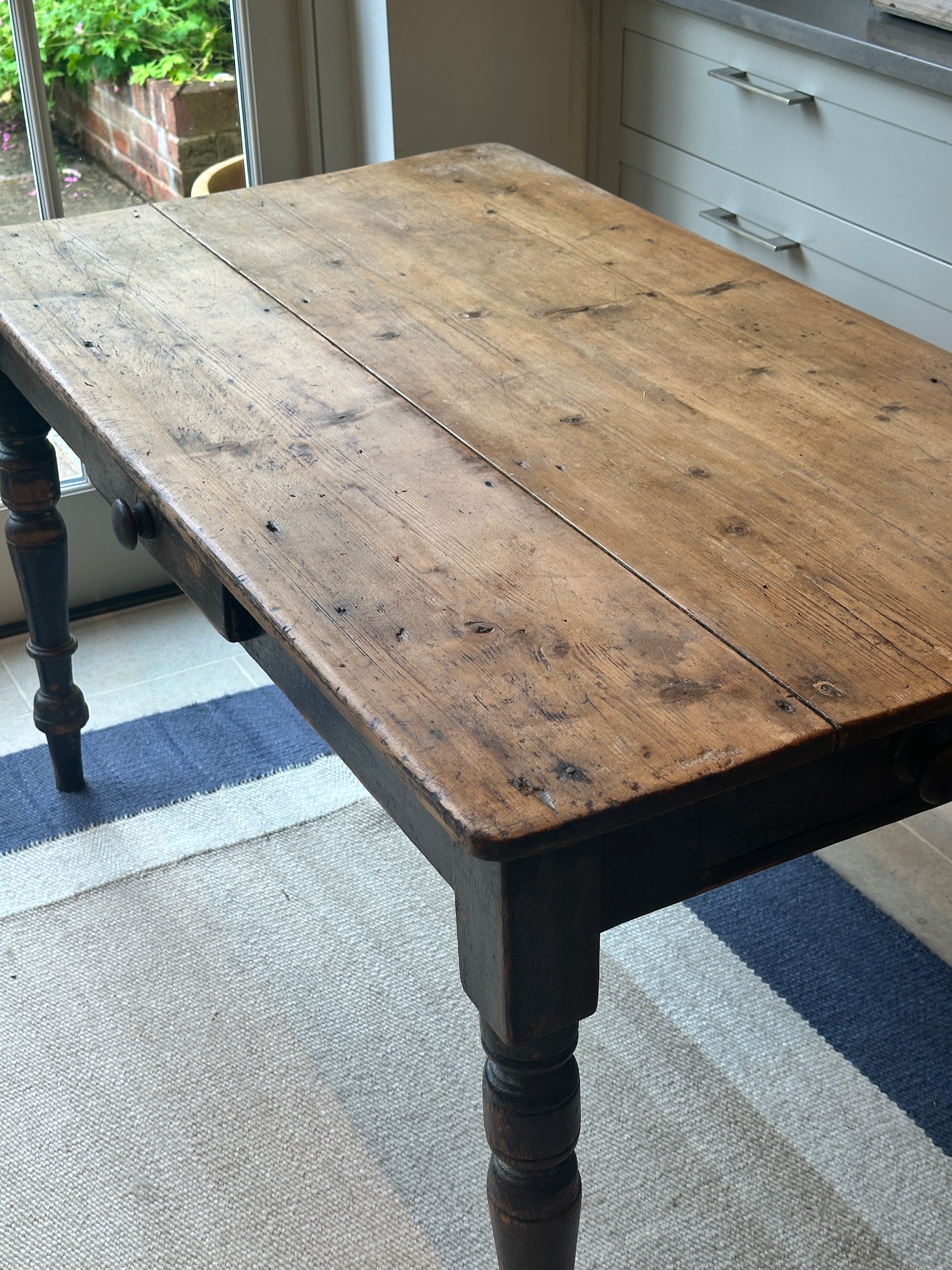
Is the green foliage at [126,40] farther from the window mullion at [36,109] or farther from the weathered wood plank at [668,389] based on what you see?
the weathered wood plank at [668,389]

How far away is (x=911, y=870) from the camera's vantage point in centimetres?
189

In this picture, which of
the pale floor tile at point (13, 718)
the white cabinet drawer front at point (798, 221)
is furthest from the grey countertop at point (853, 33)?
the pale floor tile at point (13, 718)

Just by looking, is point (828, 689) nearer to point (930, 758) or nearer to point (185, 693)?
point (930, 758)

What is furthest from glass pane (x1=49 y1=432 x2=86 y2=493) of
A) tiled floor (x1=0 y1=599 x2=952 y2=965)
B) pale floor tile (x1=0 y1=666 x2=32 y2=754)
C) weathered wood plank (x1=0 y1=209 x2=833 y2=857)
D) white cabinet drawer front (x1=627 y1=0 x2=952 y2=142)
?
white cabinet drawer front (x1=627 y1=0 x2=952 y2=142)

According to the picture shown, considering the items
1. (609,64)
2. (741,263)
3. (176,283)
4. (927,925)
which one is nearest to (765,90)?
(609,64)

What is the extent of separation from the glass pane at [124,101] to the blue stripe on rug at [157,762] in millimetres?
890

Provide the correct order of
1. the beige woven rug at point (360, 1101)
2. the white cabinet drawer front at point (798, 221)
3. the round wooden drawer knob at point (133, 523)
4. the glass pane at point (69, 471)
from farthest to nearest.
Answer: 1. the glass pane at point (69, 471)
2. the white cabinet drawer front at point (798, 221)
3. the beige woven rug at point (360, 1101)
4. the round wooden drawer knob at point (133, 523)

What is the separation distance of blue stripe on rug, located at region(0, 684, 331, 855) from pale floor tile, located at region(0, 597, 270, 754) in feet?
0.14

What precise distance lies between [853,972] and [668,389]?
86 cm

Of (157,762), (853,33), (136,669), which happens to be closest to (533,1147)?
(157,762)

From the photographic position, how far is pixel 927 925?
5.91 ft

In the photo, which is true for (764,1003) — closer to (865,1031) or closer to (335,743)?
(865,1031)

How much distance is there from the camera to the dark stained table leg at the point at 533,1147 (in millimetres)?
938

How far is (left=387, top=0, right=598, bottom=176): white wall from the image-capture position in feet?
7.63
